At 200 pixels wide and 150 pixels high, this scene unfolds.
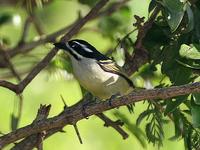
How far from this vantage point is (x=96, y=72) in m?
3.26

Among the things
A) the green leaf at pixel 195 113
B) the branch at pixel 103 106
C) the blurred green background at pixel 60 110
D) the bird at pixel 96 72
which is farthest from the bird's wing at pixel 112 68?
the green leaf at pixel 195 113

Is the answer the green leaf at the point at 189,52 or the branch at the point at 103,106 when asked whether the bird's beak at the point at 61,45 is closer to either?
the branch at the point at 103,106

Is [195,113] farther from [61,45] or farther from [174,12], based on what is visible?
[61,45]

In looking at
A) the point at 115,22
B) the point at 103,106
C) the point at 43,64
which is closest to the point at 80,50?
the point at 43,64

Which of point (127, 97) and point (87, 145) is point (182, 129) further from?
point (87, 145)

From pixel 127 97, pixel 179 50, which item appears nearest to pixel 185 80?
pixel 179 50

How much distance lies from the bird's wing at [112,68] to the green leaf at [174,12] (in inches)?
27.1

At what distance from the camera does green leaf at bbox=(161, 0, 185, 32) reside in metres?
2.47

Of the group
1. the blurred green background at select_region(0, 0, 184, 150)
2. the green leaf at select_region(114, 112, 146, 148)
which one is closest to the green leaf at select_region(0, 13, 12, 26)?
the blurred green background at select_region(0, 0, 184, 150)

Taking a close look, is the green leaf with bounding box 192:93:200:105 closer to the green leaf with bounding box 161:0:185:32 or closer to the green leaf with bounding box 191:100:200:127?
the green leaf with bounding box 191:100:200:127

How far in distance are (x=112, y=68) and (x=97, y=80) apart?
88mm

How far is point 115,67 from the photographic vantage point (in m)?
3.21

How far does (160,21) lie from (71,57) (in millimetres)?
659

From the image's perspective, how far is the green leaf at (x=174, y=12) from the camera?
2475 mm
